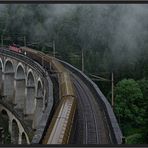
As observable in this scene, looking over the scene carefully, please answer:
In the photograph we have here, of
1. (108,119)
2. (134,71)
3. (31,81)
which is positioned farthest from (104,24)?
(31,81)

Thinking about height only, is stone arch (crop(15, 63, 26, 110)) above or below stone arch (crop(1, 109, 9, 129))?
above

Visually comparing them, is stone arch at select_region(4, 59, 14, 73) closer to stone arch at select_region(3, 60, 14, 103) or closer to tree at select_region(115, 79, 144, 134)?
stone arch at select_region(3, 60, 14, 103)

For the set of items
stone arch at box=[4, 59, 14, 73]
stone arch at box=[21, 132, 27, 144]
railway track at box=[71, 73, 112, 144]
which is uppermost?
stone arch at box=[4, 59, 14, 73]

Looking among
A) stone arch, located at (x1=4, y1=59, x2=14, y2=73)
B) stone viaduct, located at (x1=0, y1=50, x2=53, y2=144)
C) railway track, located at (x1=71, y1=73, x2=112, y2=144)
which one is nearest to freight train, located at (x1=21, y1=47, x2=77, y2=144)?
railway track, located at (x1=71, y1=73, x2=112, y2=144)

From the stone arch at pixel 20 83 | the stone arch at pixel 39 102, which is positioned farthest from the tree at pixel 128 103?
the stone arch at pixel 20 83

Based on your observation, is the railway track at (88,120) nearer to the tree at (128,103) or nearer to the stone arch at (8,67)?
the tree at (128,103)

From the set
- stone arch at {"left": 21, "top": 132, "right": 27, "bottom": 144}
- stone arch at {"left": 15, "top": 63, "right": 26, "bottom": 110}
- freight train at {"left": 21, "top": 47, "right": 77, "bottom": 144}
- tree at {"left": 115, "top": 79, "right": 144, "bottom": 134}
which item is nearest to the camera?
freight train at {"left": 21, "top": 47, "right": 77, "bottom": 144}
